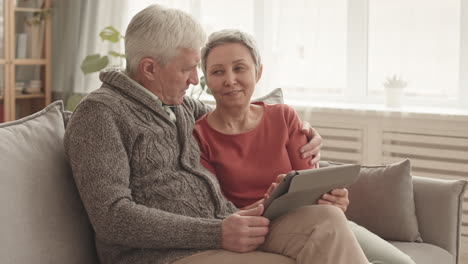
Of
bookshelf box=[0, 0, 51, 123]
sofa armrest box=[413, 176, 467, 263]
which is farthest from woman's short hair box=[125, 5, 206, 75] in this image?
bookshelf box=[0, 0, 51, 123]

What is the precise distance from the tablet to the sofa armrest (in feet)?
2.05

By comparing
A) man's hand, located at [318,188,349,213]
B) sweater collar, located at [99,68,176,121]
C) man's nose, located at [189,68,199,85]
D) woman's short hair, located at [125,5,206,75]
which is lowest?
man's hand, located at [318,188,349,213]

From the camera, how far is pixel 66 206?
1.73 metres

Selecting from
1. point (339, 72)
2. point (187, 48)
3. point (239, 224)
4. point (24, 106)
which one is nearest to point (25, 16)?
point (24, 106)

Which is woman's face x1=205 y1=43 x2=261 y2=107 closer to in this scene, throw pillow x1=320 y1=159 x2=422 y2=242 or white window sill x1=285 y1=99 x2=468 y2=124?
throw pillow x1=320 y1=159 x2=422 y2=242

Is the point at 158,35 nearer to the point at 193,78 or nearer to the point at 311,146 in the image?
the point at 193,78

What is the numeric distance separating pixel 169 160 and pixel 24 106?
316 centimetres

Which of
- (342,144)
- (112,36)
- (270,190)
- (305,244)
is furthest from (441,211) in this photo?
(112,36)

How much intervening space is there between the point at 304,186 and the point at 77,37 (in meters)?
3.38

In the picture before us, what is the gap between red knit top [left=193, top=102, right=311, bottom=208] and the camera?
207cm

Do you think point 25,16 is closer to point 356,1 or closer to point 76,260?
point 356,1

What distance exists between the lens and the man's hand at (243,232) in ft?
5.37

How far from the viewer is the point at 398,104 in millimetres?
3680

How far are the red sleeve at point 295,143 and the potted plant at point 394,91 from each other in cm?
163
